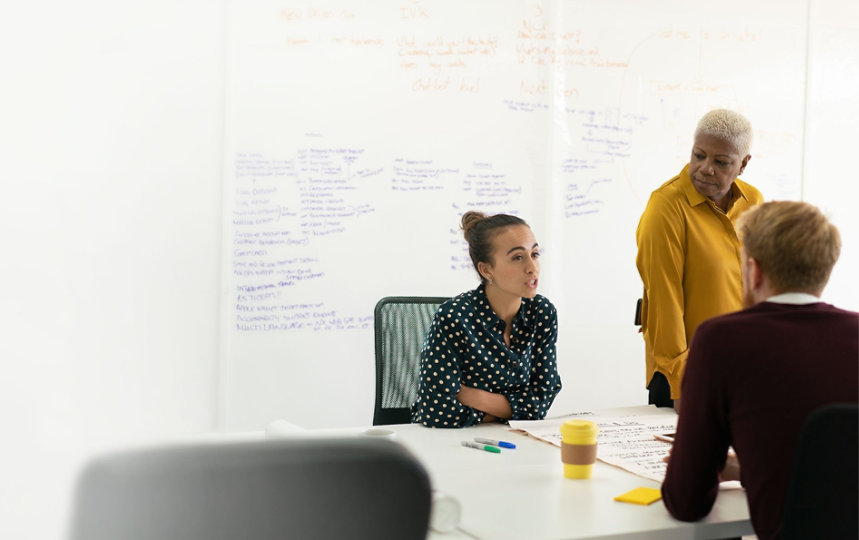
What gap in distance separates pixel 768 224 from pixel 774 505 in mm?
482

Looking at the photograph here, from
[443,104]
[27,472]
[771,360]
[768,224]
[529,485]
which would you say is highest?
[443,104]

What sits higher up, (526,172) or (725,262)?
(526,172)

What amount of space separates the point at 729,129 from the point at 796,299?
1.20 metres

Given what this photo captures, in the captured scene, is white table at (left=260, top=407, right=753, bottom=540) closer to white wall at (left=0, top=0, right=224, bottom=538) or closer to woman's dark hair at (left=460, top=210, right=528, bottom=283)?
woman's dark hair at (left=460, top=210, right=528, bottom=283)

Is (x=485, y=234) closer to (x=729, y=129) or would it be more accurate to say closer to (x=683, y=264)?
(x=683, y=264)

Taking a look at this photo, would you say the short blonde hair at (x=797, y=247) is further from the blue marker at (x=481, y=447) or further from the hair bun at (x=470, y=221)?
the hair bun at (x=470, y=221)

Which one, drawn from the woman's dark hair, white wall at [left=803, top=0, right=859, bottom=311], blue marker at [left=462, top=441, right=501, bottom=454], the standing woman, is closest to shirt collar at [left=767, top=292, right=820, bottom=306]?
blue marker at [left=462, top=441, right=501, bottom=454]

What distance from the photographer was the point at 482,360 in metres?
2.47

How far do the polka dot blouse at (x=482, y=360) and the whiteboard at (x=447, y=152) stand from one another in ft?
3.96

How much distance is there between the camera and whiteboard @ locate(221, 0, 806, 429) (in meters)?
3.55

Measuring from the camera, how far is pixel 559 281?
159 inches

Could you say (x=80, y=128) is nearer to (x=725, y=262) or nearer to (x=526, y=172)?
(x=526, y=172)

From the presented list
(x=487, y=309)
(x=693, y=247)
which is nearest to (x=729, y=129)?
(x=693, y=247)

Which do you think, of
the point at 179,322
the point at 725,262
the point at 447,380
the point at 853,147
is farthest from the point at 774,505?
the point at 853,147
